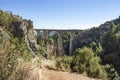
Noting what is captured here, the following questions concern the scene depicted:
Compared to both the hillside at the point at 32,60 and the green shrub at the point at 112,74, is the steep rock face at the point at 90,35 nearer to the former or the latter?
the hillside at the point at 32,60

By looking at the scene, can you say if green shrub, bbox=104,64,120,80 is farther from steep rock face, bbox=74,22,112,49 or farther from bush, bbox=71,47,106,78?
steep rock face, bbox=74,22,112,49

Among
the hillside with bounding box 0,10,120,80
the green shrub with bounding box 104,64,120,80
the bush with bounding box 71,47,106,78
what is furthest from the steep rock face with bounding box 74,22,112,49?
the bush with bounding box 71,47,106,78

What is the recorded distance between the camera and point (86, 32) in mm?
61781

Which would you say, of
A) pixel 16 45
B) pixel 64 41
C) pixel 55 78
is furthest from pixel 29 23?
pixel 64 41

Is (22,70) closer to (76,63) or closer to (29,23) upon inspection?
(76,63)

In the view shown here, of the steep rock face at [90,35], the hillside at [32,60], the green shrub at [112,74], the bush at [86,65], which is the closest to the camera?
the hillside at [32,60]

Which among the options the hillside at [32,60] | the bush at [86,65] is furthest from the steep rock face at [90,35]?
the bush at [86,65]

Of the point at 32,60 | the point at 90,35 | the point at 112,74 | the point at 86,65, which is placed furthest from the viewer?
the point at 90,35

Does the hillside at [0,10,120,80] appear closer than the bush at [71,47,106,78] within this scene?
Yes

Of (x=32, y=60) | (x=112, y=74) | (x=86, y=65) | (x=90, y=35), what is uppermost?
(x=32, y=60)

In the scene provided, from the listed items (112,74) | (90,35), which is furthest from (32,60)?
(90,35)

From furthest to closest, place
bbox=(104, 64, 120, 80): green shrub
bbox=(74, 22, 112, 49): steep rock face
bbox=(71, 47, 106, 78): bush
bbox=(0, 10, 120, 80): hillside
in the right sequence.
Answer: bbox=(74, 22, 112, 49): steep rock face < bbox=(104, 64, 120, 80): green shrub < bbox=(71, 47, 106, 78): bush < bbox=(0, 10, 120, 80): hillside

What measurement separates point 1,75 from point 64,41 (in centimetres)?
5913

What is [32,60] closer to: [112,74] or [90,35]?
[112,74]
